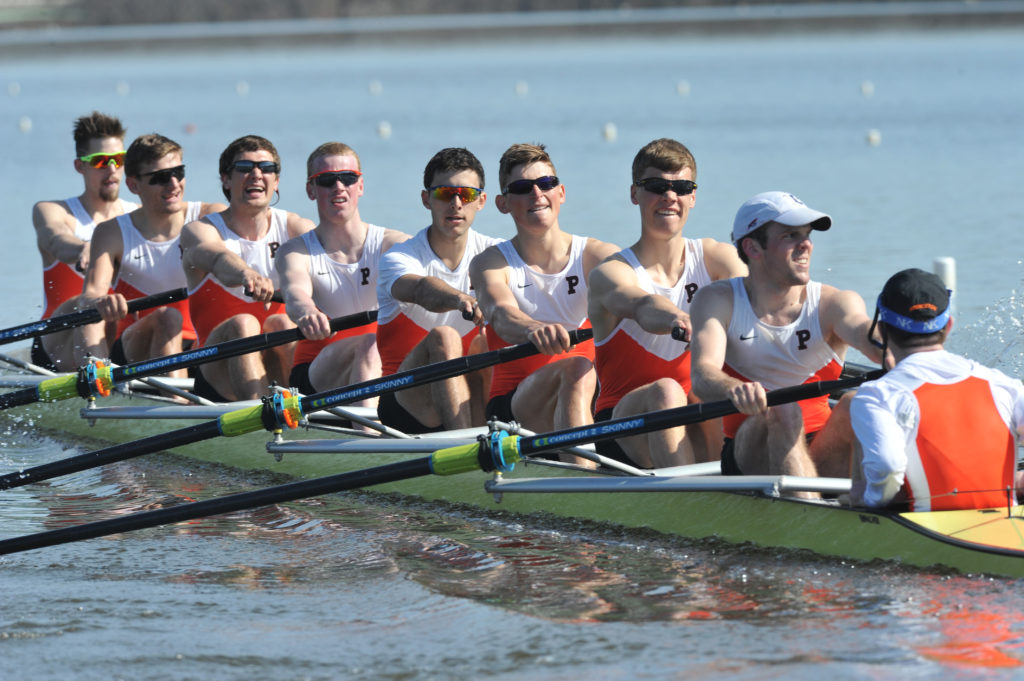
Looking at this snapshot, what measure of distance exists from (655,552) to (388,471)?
1052 mm

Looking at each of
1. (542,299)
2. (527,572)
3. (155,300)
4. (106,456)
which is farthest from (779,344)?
(155,300)

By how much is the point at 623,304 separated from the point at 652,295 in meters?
0.12

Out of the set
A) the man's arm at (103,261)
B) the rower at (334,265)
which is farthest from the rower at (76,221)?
the rower at (334,265)

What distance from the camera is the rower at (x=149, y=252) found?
8.06 m

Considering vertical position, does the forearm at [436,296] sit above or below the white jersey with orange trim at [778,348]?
above

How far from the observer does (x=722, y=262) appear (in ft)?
19.3

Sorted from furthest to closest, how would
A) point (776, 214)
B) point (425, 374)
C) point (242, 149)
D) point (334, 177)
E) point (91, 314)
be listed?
point (91, 314)
point (242, 149)
point (334, 177)
point (425, 374)
point (776, 214)

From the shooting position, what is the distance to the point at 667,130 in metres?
27.0

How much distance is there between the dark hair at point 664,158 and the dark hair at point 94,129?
14.2 ft

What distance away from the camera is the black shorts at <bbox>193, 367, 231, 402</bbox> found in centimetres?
757

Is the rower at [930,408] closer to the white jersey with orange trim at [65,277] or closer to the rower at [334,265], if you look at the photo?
the rower at [334,265]

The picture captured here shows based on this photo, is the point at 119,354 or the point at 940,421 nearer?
the point at 940,421

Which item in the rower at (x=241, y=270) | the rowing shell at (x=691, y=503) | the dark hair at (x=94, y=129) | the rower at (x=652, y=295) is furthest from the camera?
the dark hair at (x=94, y=129)

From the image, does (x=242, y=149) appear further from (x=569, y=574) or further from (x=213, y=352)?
(x=569, y=574)
